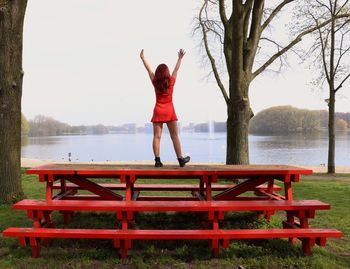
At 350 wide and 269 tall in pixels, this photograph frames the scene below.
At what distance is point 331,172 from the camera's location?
20.7 m

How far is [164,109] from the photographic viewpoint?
611 centimetres

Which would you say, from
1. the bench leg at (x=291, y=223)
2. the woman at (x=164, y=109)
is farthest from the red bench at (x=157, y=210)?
A: the woman at (x=164, y=109)

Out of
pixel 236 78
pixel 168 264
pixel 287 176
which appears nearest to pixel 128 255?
pixel 168 264

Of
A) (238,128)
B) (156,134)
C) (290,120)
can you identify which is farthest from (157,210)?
(290,120)

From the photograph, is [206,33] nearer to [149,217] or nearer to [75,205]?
[149,217]

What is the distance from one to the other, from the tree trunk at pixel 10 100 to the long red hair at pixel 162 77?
3874 millimetres

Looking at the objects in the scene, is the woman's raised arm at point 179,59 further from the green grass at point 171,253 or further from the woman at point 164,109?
the green grass at point 171,253

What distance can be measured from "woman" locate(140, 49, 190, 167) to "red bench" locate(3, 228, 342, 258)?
1.29 meters

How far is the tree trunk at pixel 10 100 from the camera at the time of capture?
816cm

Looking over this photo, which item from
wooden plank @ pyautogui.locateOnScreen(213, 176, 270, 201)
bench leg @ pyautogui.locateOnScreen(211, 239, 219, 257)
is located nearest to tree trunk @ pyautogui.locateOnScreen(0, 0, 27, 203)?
wooden plank @ pyautogui.locateOnScreen(213, 176, 270, 201)

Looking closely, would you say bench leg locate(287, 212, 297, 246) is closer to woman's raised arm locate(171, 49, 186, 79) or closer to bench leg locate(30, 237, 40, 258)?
woman's raised arm locate(171, 49, 186, 79)

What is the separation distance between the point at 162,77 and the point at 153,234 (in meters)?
2.40

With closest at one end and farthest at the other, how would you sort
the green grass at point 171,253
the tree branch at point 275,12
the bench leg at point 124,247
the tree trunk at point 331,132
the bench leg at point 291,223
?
the green grass at point 171,253, the bench leg at point 124,247, the bench leg at point 291,223, the tree branch at point 275,12, the tree trunk at point 331,132

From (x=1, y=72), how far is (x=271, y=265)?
664 cm
